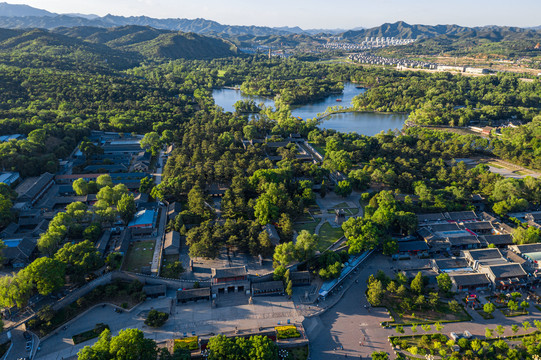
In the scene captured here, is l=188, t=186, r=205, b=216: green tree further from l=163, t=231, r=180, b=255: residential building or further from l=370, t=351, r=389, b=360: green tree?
l=370, t=351, r=389, b=360: green tree

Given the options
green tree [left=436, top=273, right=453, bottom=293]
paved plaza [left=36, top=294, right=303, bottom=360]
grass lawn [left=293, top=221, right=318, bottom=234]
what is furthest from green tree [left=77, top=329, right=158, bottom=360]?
green tree [left=436, top=273, right=453, bottom=293]

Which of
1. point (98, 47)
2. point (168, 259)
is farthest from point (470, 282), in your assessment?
point (98, 47)

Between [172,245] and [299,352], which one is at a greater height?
[172,245]

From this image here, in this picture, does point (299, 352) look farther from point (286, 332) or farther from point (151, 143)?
point (151, 143)

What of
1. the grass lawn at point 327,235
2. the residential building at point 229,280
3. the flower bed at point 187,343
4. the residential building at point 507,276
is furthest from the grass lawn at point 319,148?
the flower bed at point 187,343

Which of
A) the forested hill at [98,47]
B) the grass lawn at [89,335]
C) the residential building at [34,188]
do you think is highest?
the forested hill at [98,47]

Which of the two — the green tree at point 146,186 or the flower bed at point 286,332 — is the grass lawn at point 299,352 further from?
the green tree at point 146,186

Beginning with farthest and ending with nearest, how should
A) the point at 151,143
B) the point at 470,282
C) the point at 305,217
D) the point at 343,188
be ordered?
the point at 151,143 → the point at 343,188 → the point at 305,217 → the point at 470,282
